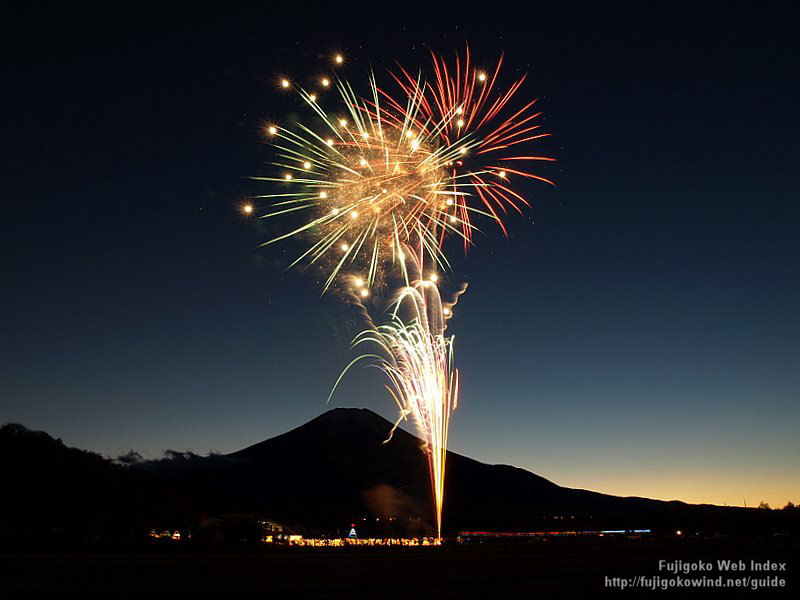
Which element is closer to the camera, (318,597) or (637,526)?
(318,597)

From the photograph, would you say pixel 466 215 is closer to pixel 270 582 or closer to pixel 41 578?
pixel 270 582

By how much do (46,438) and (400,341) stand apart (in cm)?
6719

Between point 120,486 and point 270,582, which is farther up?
point 120,486

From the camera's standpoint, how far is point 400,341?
39.2 m

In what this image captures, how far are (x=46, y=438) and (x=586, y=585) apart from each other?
8095cm

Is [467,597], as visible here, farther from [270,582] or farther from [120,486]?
[120,486]

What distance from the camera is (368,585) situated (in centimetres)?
2484

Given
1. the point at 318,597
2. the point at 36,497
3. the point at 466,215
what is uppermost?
the point at 466,215

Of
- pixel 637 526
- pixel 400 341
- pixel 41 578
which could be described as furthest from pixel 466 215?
pixel 637 526

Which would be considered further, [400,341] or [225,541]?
[225,541]

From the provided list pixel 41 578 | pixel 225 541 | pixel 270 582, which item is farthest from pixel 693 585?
pixel 225 541

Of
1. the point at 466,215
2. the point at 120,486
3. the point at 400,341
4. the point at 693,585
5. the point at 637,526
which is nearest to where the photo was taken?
the point at 693,585

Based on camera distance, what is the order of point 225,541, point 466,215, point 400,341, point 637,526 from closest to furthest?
point 466,215 < point 400,341 < point 225,541 < point 637,526

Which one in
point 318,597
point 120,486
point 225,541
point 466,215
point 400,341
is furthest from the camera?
point 120,486
